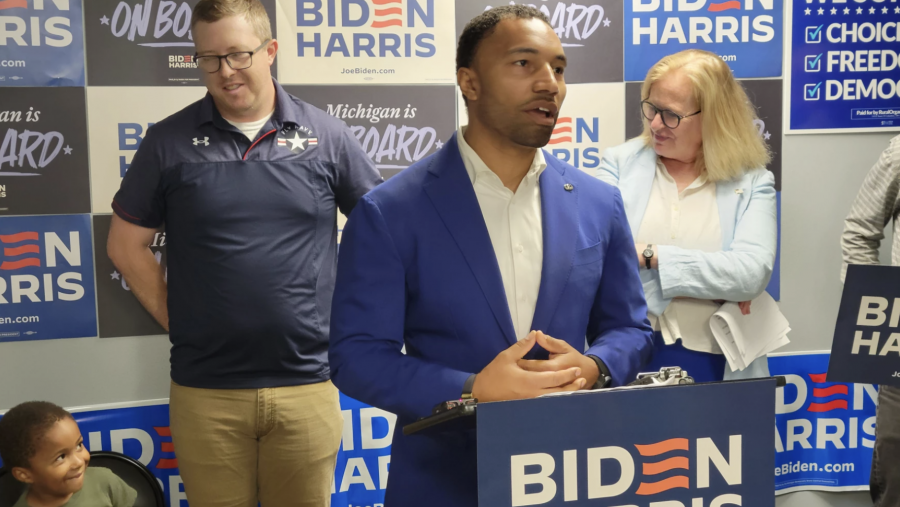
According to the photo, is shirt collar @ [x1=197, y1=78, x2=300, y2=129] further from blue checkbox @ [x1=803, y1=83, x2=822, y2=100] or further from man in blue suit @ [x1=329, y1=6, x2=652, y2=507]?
blue checkbox @ [x1=803, y1=83, x2=822, y2=100]

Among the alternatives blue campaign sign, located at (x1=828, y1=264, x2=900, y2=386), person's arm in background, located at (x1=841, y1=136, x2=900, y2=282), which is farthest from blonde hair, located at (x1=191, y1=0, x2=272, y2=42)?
person's arm in background, located at (x1=841, y1=136, x2=900, y2=282)

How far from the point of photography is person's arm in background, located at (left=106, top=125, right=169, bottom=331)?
268 cm

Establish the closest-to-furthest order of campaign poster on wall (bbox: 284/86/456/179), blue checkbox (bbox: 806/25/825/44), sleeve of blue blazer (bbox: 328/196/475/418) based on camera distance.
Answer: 1. sleeve of blue blazer (bbox: 328/196/475/418)
2. campaign poster on wall (bbox: 284/86/456/179)
3. blue checkbox (bbox: 806/25/825/44)

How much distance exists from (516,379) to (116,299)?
2242 mm

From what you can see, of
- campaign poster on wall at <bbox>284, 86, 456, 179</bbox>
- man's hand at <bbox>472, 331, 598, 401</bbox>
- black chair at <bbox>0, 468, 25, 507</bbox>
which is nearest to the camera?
man's hand at <bbox>472, 331, 598, 401</bbox>

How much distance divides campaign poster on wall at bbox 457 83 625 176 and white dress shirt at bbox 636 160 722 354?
0.67 metres

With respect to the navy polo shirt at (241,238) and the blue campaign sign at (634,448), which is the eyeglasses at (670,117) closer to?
the navy polo shirt at (241,238)

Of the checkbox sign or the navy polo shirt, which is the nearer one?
the navy polo shirt

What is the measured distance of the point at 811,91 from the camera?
350cm

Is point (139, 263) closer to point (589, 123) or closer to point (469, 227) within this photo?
point (469, 227)

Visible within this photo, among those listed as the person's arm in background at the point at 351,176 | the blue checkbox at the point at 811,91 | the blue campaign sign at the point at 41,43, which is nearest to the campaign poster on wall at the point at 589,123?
the person's arm in background at the point at 351,176

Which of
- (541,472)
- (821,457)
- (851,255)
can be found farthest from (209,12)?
(821,457)

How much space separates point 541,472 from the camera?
4.08 ft

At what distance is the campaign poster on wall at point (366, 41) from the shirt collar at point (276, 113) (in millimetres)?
458
